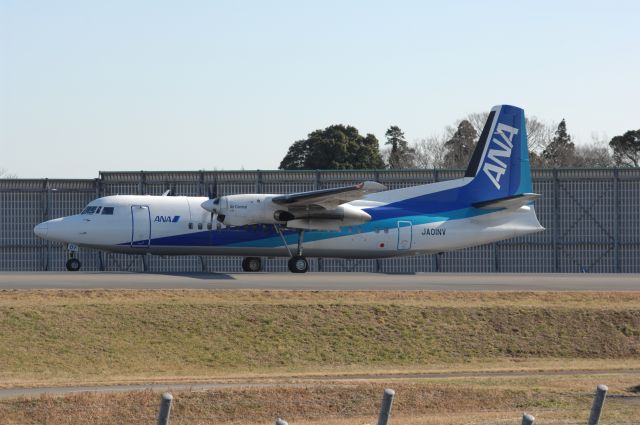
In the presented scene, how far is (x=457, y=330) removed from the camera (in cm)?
2859

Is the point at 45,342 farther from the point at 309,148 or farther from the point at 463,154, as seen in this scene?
the point at 463,154

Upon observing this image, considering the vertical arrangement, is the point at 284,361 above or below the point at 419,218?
below

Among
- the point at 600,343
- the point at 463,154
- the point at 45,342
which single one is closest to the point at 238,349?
the point at 45,342

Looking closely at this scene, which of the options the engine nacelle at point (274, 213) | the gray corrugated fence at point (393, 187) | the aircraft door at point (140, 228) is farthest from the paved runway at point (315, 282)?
the gray corrugated fence at point (393, 187)

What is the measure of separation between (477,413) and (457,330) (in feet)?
30.8

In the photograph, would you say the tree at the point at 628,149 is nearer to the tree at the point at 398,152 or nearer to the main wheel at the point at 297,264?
the tree at the point at 398,152

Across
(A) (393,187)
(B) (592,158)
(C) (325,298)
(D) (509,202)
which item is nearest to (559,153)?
(B) (592,158)

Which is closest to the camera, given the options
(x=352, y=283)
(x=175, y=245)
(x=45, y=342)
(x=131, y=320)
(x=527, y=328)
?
(x=45, y=342)

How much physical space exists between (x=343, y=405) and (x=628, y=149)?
286 feet

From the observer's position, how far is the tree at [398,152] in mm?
101938

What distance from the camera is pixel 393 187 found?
53125mm

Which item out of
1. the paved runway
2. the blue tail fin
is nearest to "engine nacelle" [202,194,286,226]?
the paved runway

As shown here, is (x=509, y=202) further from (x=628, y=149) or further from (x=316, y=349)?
(x=628, y=149)

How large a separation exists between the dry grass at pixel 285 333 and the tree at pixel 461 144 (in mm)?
67795
